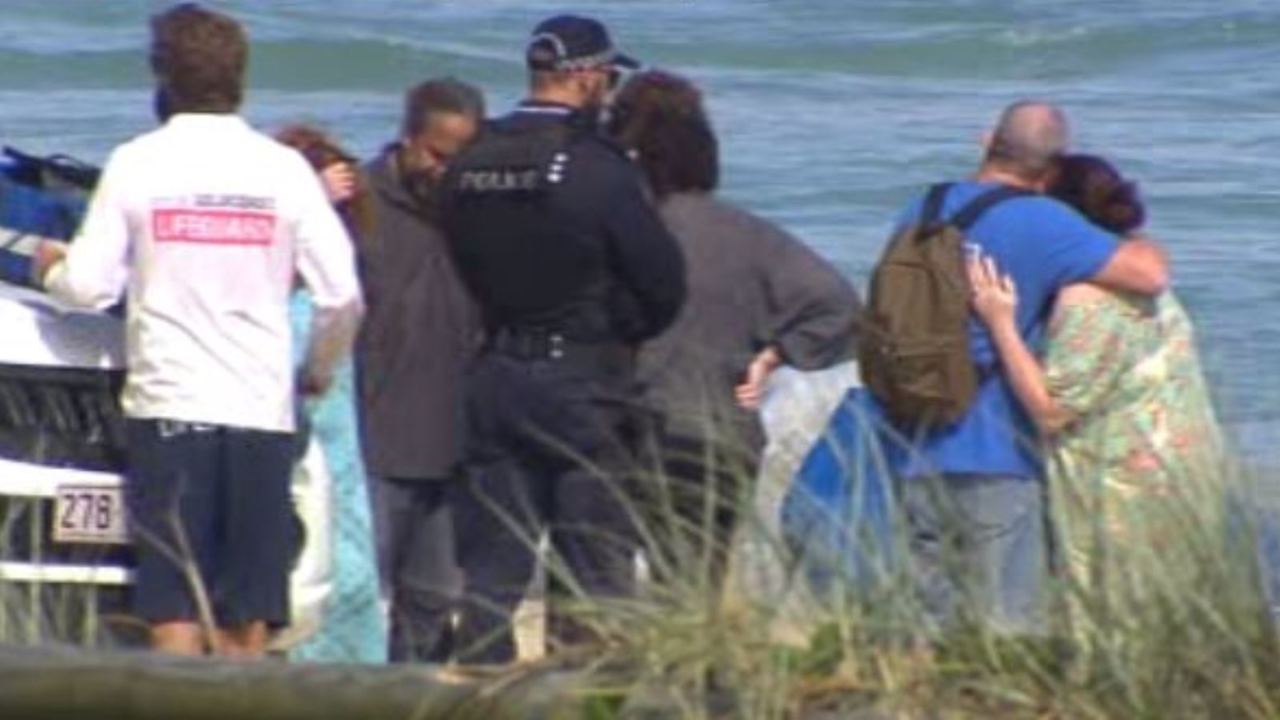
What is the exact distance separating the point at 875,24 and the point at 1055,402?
89.6 ft

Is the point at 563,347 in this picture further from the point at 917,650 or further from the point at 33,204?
the point at 917,650

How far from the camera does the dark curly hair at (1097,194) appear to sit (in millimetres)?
8781

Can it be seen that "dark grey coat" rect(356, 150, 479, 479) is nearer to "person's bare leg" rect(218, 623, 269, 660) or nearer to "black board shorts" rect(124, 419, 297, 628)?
"black board shorts" rect(124, 419, 297, 628)

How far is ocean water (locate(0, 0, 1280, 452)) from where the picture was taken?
23500mm

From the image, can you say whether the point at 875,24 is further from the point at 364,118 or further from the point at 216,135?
the point at 216,135

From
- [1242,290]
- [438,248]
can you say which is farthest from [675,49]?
[438,248]

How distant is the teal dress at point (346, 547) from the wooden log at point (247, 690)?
1.68m

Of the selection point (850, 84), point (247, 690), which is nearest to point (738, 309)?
point (247, 690)

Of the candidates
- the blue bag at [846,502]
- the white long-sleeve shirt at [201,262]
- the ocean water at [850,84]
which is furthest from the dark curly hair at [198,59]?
the ocean water at [850,84]

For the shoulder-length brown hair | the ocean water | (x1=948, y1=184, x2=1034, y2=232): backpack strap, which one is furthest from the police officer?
the ocean water

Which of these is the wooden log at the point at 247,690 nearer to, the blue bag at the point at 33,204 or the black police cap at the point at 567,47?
the blue bag at the point at 33,204

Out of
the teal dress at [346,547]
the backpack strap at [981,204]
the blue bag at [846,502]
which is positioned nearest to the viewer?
the blue bag at [846,502]

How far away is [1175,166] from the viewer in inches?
1012

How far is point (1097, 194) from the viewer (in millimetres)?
8805
